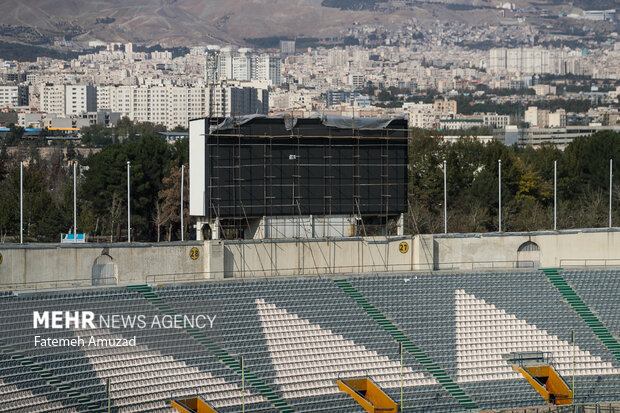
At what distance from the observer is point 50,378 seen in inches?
1257

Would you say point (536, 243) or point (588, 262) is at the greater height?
point (536, 243)

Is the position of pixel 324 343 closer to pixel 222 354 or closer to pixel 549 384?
pixel 222 354

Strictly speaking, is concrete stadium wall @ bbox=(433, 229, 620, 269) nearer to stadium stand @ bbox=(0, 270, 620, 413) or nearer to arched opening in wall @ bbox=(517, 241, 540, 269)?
arched opening in wall @ bbox=(517, 241, 540, 269)

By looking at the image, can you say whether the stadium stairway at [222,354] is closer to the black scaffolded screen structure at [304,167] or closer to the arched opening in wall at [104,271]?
the arched opening in wall at [104,271]

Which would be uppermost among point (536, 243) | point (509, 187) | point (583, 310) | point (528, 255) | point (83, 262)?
point (509, 187)

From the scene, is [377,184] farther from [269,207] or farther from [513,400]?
[513,400]

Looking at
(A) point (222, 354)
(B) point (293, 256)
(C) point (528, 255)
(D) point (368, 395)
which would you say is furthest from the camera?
(C) point (528, 255)

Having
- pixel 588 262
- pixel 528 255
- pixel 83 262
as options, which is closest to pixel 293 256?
pixel 83 262

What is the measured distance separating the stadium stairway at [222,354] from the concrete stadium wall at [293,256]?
7.33ft

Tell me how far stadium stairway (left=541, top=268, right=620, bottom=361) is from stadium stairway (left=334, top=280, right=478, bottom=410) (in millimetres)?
5629

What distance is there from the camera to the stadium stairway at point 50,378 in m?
31.8

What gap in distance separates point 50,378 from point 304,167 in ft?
40.5

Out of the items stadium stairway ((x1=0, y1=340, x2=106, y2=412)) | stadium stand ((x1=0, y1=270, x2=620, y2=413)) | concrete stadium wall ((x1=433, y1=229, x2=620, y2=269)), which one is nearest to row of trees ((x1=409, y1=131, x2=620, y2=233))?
concrete stadium wall ((x1=433, y1=229, x2=620, y2=269))

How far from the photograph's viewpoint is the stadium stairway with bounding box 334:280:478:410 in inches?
1449
